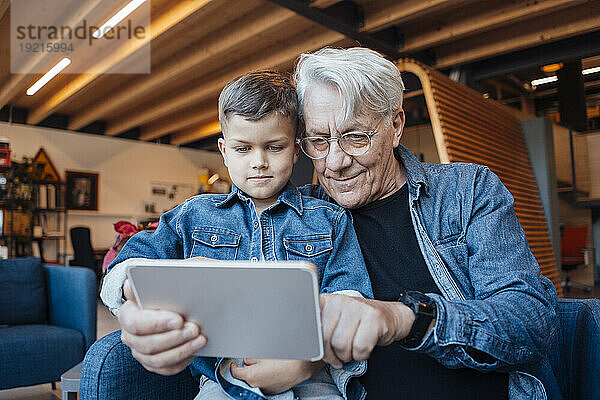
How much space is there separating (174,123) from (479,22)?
7.04 metres

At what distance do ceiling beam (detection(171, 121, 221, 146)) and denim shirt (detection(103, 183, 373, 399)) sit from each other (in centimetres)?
908

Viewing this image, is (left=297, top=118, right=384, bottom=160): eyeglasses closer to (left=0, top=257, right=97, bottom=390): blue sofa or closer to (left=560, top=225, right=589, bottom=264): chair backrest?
(left=0, top=257, right=97, bottom=390): blue sofa

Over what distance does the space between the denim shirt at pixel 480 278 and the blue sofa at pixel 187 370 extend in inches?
4.2

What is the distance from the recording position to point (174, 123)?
34.2 ft

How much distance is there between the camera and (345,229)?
1.38 metres

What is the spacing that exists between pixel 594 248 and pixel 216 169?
9002 millimetres

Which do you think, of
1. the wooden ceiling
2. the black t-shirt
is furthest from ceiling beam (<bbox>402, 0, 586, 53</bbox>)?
the black t-shirt

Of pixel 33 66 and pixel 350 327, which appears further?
pixel 33 66

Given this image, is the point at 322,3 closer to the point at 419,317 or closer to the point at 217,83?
the point at 217,83

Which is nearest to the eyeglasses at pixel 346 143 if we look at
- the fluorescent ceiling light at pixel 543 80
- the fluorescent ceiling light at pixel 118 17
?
the fluorescent ceiling light at pixel 118 17

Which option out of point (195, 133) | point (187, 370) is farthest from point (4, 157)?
point (187, 370)

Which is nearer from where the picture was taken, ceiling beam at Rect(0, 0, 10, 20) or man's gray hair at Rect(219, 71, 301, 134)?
man's gray hair at Rect(219, 71, 301, 134)

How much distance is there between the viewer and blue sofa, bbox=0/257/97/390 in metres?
2.97

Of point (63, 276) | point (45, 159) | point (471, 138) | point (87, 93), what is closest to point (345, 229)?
point (471, 138)
